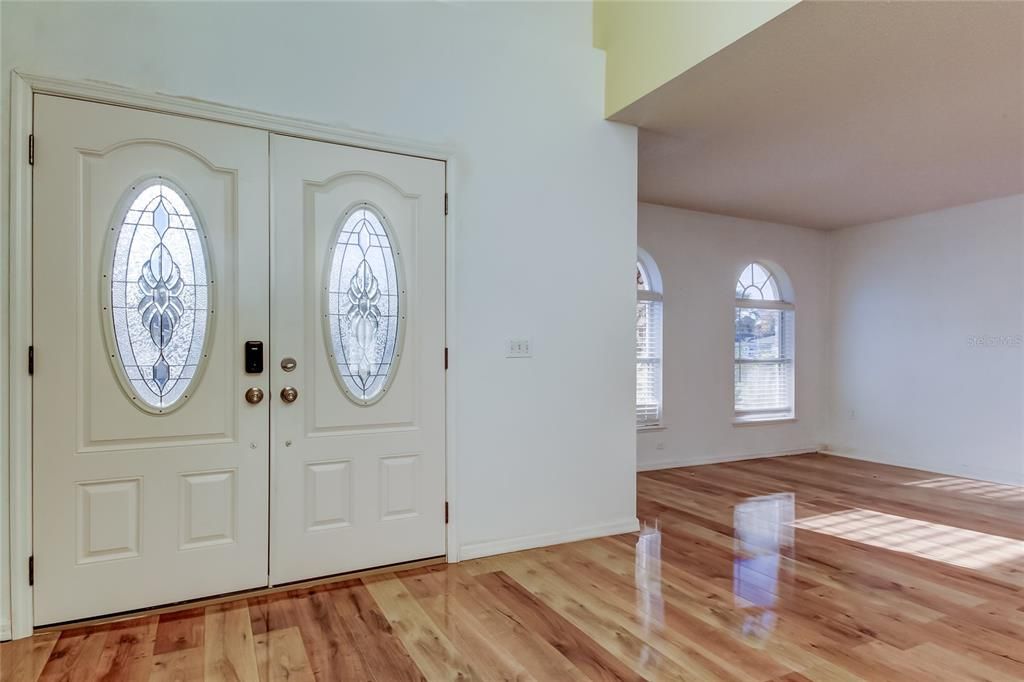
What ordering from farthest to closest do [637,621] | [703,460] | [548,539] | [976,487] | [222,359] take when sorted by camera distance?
[703,460], [976,487], [548,539], [222,359], [637,621]

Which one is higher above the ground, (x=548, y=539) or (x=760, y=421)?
(x=760, y=421)

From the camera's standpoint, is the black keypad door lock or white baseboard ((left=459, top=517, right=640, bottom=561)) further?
white baseboard ((left=459, top=517, right=640, bottom=561))

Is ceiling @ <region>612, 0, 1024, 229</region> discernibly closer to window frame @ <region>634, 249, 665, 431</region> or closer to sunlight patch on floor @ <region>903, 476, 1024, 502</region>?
window frame @ <region>634, 249, 665, 431</region>

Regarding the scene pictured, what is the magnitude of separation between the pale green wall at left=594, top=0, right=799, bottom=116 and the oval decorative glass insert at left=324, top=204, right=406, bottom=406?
164cm

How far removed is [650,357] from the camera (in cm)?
600

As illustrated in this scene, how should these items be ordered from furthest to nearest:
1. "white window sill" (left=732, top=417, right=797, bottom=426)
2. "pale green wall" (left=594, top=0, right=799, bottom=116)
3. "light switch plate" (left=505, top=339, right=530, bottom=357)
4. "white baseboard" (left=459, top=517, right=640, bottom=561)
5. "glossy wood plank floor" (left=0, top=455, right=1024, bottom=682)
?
1. "white window sill" (left=732, top=417, right=797, bottom=426)
2. "light switch plate" (left=505, top=339, right=530, bottom=357)
3. "white baseboard" (left=459, top=517, right=640, bottom=561)
4. "pale green wall" (left=594, top=0, right=799, bottom=116)
5. "glossy wood plank floor" (left=0, top=455, right=1024, bottom=682)

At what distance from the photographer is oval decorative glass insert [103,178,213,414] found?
2514 mm

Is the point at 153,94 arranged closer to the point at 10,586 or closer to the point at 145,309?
the point at 145,309

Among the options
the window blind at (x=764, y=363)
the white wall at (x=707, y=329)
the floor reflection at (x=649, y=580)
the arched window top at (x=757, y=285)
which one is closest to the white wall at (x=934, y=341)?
the white wall at (x=707, y=329)

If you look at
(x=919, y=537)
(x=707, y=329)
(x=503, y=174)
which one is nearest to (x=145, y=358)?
(x=503, y=174)

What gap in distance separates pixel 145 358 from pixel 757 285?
19.9ft

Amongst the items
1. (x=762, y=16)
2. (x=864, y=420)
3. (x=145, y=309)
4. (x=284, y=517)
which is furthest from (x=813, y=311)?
(x=145, y=309)

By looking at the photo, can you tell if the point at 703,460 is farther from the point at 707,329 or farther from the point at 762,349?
the point at 762,349

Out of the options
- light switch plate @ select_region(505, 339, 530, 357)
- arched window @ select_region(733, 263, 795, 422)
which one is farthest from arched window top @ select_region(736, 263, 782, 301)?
light switch plate @ select_region(505, 339, 530, 357)
